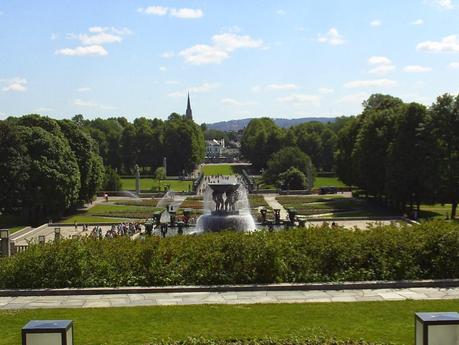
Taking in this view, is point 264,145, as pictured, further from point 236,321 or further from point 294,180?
point 236,321

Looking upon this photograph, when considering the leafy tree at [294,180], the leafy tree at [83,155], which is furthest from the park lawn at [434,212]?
the leafy tree at [83,155]

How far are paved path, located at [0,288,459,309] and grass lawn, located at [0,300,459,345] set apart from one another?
0.59m

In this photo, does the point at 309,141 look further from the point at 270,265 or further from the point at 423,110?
the point at 270,265

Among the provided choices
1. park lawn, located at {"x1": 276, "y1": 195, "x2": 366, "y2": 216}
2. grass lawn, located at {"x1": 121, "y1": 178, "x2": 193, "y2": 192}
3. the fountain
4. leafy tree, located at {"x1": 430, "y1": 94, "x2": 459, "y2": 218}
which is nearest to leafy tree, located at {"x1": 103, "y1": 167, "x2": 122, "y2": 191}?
grass lawn, located at {"x1": 121, "y1": 178, "x2": 193, "y2": 192}

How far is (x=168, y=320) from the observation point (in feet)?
40.7

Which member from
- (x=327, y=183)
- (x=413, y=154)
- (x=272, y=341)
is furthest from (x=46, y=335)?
(x=327, y=183)

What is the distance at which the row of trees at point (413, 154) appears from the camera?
143 feet

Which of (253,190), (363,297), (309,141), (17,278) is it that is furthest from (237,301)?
(309,141)

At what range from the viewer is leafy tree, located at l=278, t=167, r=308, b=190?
239 feet

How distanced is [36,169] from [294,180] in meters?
35.7

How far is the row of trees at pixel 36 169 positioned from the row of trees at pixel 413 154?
2460cm

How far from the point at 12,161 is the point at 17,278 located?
95.7ft

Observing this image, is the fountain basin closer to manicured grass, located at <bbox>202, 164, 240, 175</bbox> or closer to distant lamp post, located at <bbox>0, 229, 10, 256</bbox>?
distant lamp post, located at <bbox>0, 229, 10, 256</bbox>

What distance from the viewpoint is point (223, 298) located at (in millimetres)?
14633
